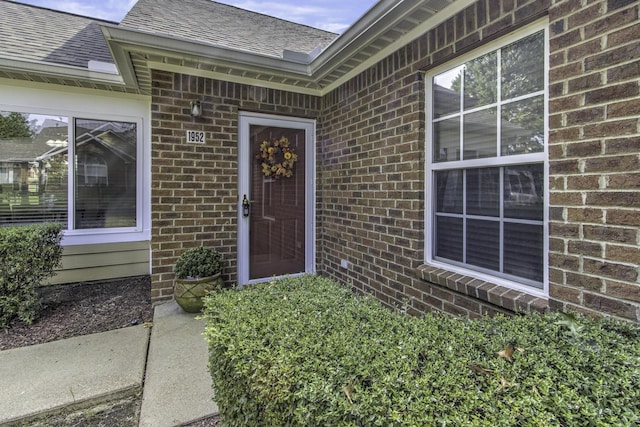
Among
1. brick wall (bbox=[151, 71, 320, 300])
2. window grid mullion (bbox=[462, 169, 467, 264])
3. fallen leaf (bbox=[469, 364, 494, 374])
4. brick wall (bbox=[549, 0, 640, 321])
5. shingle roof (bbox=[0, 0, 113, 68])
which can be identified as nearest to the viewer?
fallen leaf (bbox=[469, 364, 494, 374])

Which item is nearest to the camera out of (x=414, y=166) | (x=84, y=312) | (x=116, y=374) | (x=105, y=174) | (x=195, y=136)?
(x=116, y=374)

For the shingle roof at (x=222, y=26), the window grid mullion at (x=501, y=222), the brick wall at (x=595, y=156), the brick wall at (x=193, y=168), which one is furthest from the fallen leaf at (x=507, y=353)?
the shingle roof at (x=222, y=26)

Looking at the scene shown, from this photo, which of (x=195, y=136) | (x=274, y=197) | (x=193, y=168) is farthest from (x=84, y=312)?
(x=274, y=197)

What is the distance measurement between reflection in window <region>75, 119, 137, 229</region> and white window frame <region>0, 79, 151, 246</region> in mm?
79

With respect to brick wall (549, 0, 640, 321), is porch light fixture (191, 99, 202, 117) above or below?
above

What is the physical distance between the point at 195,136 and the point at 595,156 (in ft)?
11.9

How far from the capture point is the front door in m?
4.11

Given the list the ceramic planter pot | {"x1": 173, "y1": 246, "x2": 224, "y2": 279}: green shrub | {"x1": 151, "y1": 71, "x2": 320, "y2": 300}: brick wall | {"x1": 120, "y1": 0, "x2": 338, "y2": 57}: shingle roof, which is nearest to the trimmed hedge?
the ceramic planter pot

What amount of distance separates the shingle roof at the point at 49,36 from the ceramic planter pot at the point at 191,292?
3.02 m

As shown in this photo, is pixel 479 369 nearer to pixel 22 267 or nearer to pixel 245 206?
pixel 245 206

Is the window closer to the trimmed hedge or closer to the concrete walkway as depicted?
the trimmed hedge

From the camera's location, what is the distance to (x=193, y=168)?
12.4 feet

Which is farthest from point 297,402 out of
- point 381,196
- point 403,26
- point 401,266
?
point 403,26

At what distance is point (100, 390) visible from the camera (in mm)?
2211
